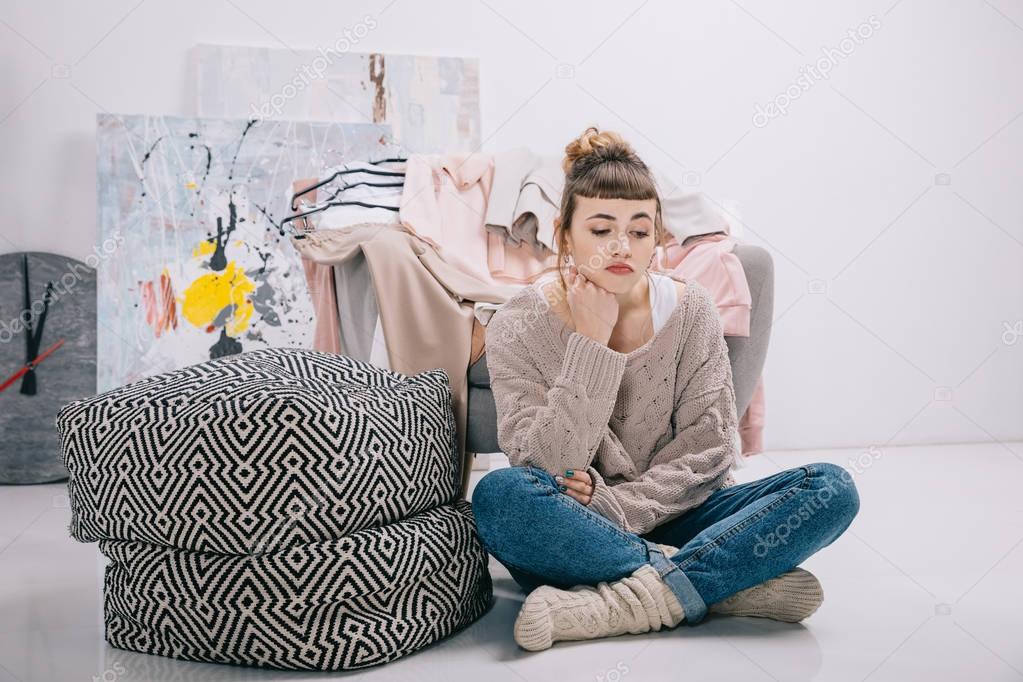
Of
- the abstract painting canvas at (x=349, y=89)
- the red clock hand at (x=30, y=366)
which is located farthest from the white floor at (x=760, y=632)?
the abstract painting canvas at (x=349, y=89)

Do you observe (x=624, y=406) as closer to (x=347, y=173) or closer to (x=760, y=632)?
(x=760, y=632)

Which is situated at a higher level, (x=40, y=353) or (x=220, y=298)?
(x=220, y=298)

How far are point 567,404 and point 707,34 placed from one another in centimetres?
257

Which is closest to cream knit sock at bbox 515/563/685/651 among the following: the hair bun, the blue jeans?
the blue jeans

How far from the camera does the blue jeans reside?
152 centimetres

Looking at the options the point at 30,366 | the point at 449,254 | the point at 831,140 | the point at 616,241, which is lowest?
the point at 30,366

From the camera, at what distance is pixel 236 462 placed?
4.56ft

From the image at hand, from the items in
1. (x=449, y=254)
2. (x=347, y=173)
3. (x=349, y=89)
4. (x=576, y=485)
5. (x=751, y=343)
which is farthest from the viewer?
(x=349, y=89)

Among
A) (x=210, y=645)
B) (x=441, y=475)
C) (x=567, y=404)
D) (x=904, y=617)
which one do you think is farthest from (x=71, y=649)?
(x=904, y=617)

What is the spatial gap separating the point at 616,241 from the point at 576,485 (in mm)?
430

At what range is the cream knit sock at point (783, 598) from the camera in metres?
1.56

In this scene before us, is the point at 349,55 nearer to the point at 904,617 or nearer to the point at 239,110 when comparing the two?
the point at 239,110

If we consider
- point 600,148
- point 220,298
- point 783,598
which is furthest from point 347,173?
point 783,598

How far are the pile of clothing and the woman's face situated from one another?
0.41m
